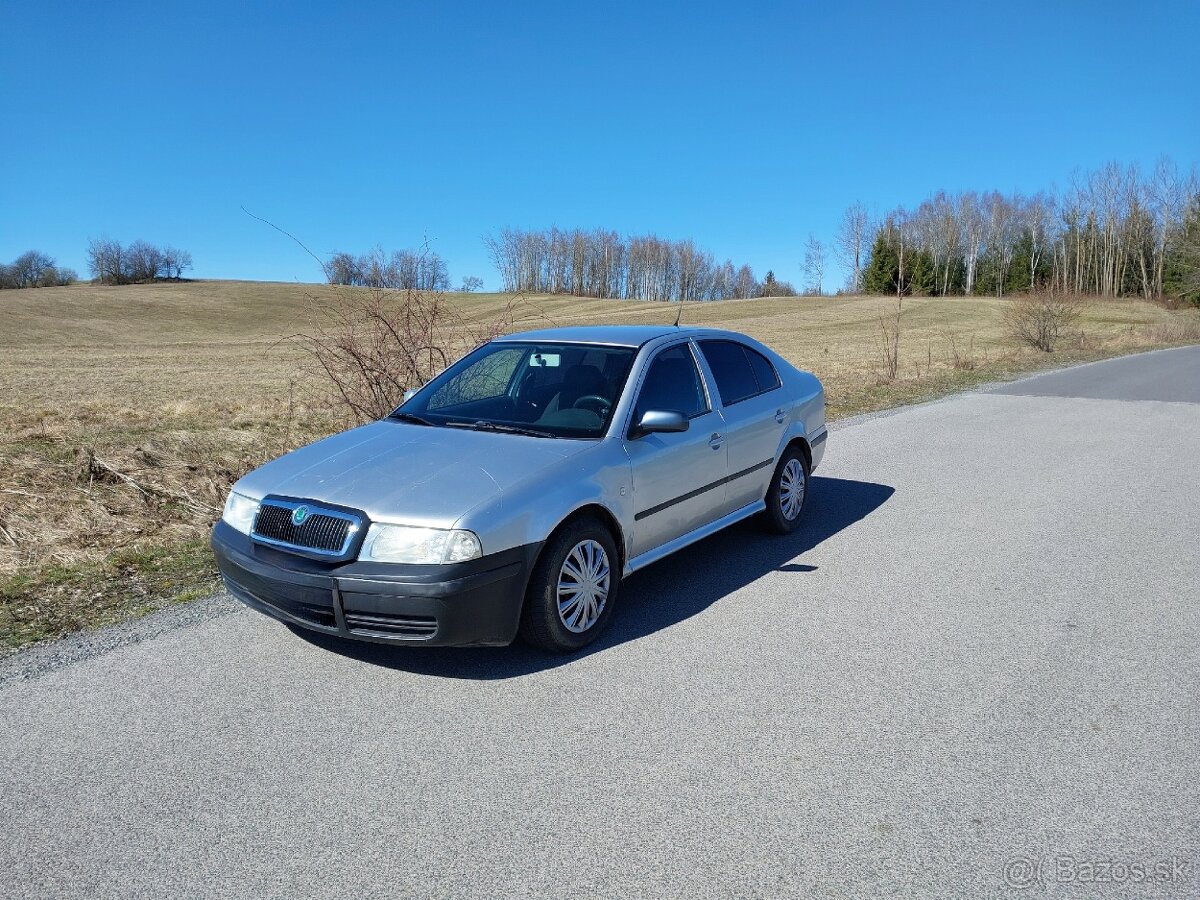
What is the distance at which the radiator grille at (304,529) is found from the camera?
385 cm

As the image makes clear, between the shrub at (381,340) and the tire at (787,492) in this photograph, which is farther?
the shrub at (381,340)

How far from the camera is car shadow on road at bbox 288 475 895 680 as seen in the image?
4.12 metres

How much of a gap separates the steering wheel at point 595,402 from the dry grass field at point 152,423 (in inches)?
97.4

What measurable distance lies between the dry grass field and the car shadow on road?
69.0 inches

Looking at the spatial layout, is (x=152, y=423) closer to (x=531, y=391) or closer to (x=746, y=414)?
(x=531, y=391)

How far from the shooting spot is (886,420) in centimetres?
1238

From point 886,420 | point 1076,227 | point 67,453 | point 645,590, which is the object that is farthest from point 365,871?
point 1076,227

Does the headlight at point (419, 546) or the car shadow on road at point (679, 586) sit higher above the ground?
the headlight at point (419, 546)

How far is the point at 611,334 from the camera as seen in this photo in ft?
18.2

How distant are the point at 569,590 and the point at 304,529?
1242mm

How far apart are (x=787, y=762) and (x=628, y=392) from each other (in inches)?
89.1

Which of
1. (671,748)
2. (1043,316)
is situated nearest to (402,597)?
(671,748)

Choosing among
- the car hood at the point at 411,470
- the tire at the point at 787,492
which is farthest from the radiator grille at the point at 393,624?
the tire at the point at 787,492

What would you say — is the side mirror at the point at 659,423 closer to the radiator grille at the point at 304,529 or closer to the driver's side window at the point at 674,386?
the driver's side window at the point at 674,386
